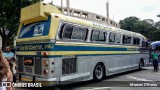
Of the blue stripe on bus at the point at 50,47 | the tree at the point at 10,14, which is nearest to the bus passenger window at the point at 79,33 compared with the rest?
the blue stripe on bus at the point at 50,47

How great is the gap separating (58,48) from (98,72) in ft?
10.1

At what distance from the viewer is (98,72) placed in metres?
9.64

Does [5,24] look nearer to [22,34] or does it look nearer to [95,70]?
[22,34]

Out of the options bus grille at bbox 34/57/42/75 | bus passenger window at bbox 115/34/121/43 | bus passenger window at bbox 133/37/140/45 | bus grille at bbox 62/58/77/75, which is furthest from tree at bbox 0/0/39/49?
bus passenger window at bbox 133/37/140/45

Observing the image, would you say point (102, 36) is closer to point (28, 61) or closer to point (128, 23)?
point (28, 61)

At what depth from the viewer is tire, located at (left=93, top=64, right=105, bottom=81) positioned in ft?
30.7

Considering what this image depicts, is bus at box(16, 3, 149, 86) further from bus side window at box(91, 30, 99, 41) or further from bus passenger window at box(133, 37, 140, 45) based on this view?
bus passenger window at box(133, 37, 140, 45)

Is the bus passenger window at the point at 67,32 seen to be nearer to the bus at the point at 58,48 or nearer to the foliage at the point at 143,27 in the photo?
the bus at the point at 58,48

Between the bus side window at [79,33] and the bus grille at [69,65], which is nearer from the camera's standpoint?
the bus grille at [69,65]

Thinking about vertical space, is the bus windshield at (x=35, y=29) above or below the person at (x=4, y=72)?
above

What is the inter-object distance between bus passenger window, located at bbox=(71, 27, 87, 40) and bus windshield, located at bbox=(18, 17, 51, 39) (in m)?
1.24

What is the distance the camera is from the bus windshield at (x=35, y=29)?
7461 mm

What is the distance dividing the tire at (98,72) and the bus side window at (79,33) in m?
1.74

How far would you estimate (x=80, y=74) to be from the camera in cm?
835
